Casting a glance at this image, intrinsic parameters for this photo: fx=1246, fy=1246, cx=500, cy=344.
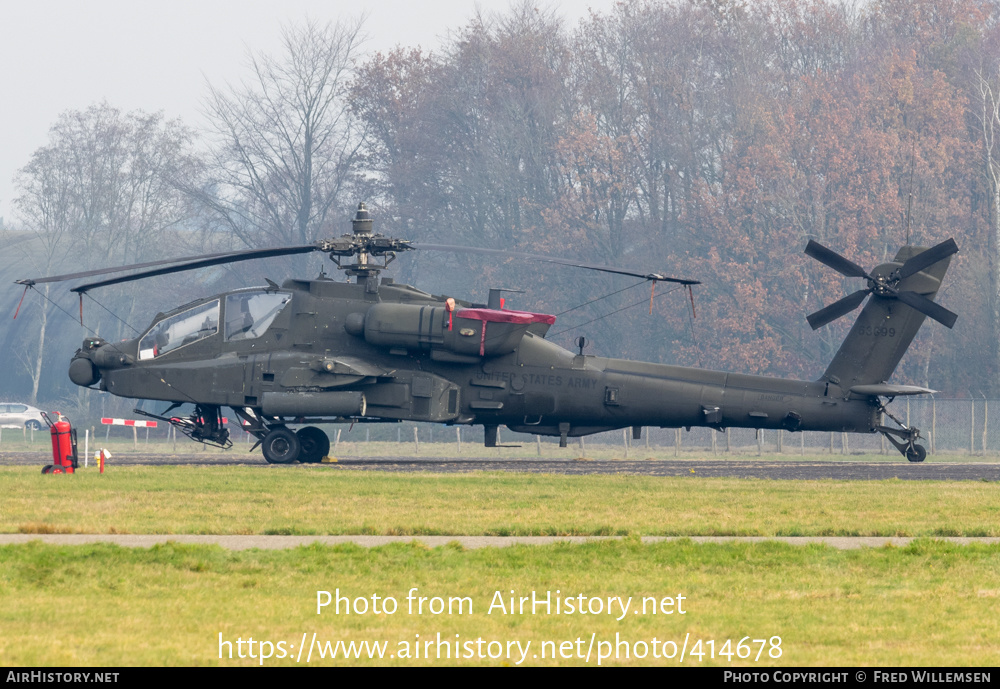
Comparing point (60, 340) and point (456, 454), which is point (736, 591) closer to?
point (456, 454)

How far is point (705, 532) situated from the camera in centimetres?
1588

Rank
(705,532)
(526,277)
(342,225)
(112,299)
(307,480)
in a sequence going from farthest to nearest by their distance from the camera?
(112,299)
(342,225)
(526,277)
(307,480)
(705,532)

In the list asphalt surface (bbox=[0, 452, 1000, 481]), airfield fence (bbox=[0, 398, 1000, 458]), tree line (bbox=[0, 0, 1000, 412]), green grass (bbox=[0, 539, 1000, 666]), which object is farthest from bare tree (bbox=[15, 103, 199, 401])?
green grass (bbox=[0, 539, 1000, 666])

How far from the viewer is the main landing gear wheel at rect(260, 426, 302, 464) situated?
94.8 feet

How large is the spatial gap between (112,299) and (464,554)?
233ft

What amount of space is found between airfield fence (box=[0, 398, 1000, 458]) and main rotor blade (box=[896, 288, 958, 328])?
44.0 ft

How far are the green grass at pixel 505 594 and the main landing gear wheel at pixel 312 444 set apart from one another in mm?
15969

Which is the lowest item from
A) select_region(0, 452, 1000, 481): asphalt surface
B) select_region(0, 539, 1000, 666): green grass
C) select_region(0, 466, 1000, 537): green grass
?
select_region(0, 539, 1000, 666): green grass

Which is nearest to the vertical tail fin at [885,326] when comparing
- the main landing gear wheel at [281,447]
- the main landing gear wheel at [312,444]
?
the main landing gear wheel at [312,444]

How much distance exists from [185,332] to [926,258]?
17.0m

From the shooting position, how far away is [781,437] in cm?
4612

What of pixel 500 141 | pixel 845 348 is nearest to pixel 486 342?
pixel 845 348

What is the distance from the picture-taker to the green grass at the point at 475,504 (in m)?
16.1

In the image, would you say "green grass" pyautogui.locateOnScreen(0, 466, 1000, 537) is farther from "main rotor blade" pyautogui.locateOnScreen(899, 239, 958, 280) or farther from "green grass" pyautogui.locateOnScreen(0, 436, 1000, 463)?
"green grass" pyautogui.locateOnScreen(0, 436, 1000, 463)
